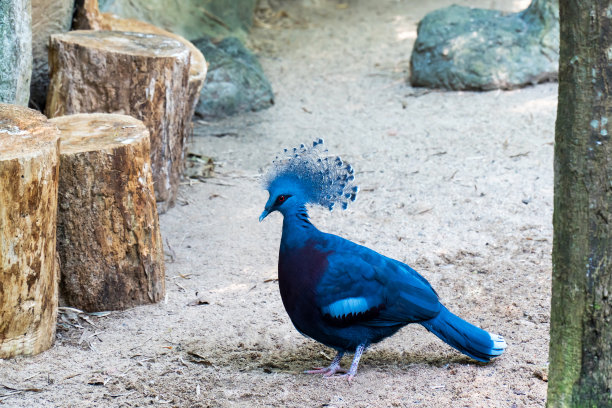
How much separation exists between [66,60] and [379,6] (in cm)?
660

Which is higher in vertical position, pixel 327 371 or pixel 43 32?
pixel 43 32

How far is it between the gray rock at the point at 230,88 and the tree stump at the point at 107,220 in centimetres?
309

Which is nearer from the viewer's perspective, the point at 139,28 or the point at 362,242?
the point at 362,242

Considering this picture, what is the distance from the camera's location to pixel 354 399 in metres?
2.95

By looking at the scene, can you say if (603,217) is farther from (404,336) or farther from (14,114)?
(14,114)

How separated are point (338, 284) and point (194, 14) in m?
6.40

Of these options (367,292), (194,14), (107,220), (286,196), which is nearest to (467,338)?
(367,292)

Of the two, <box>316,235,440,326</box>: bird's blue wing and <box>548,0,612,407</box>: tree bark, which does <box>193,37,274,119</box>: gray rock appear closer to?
<box>316,235,440,326</box>: bird's blue wing

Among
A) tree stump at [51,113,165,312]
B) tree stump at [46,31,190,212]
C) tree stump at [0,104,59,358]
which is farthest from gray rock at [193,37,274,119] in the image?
tree stump at [0,104,59,358]

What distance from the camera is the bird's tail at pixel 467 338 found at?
9.99 feet

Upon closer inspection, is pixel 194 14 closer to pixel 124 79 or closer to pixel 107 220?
pixel 124 79

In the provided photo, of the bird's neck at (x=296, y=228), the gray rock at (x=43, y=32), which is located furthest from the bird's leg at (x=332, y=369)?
the gray rock at (x=43, y=32)

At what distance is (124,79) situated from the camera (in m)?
4.64

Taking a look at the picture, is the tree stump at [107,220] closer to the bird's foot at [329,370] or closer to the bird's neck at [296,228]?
the bird's neck at [296,228]
